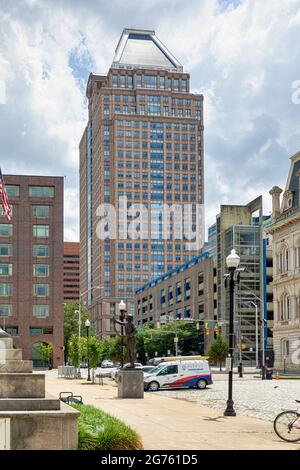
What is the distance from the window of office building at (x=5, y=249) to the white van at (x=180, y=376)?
215 feet

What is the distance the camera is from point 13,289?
104 m

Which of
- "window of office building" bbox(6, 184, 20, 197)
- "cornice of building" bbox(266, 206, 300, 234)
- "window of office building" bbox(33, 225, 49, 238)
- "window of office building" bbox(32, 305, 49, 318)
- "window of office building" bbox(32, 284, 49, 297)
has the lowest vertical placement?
"window of office building" bbox(32, 305, 49, 318)

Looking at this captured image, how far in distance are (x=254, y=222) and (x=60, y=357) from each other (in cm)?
4290

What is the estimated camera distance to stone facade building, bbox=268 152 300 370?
72.1 m

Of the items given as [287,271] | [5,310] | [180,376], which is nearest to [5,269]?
[5,310]

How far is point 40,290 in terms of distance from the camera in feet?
344

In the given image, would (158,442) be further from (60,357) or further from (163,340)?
(163,340)

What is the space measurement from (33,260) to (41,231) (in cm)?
443

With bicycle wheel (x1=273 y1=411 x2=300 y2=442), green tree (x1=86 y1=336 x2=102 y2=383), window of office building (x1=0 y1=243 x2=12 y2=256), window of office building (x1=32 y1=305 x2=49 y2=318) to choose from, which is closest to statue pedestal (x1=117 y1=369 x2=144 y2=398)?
bicycle wheel (x1=273 y1=411 x2=300 y2=442)

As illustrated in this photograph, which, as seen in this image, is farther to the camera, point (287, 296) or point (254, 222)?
point (254, 222)

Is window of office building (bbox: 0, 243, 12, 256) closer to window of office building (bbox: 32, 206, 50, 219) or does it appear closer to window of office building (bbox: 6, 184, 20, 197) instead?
window of office building (bbox: 32, 206, 50, 219)

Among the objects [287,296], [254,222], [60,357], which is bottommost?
[60,357]

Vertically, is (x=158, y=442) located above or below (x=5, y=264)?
below
